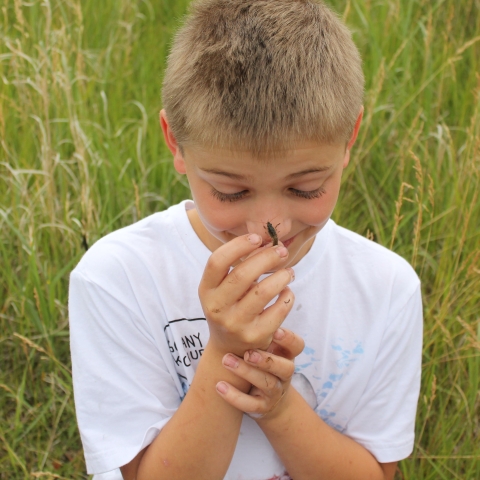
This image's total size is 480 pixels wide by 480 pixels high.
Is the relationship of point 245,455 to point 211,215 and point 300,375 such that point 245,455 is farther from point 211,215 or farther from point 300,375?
point 211,215

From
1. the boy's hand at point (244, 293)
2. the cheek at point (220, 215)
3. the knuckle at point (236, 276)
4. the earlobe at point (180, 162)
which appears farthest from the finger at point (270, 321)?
the earlobe at point (180, 162)

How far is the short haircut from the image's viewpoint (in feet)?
5.36

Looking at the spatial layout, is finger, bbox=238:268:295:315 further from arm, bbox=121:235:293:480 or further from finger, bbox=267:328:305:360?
finger, bbox=267:328:305:360

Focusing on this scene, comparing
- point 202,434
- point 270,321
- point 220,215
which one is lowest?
point 202,434

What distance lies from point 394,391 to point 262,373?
1.68 feet

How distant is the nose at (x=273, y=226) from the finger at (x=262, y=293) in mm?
111

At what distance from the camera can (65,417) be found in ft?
9.34

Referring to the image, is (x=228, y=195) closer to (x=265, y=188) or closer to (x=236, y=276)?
(x=265, y=188)

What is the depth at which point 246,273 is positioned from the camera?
1.67m

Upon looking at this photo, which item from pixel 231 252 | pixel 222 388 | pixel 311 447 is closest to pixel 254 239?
pixel 231 252

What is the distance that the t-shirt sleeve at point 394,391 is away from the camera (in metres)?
2.09

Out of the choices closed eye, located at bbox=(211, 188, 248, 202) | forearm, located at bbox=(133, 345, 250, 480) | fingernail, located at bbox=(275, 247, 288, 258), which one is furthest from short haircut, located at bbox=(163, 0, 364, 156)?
forearm, located at bbox=(133, 345, 250, 480)

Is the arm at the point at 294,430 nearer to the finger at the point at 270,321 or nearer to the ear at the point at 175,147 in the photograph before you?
the finger at the point at 270,321

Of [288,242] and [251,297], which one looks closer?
[251,297]
